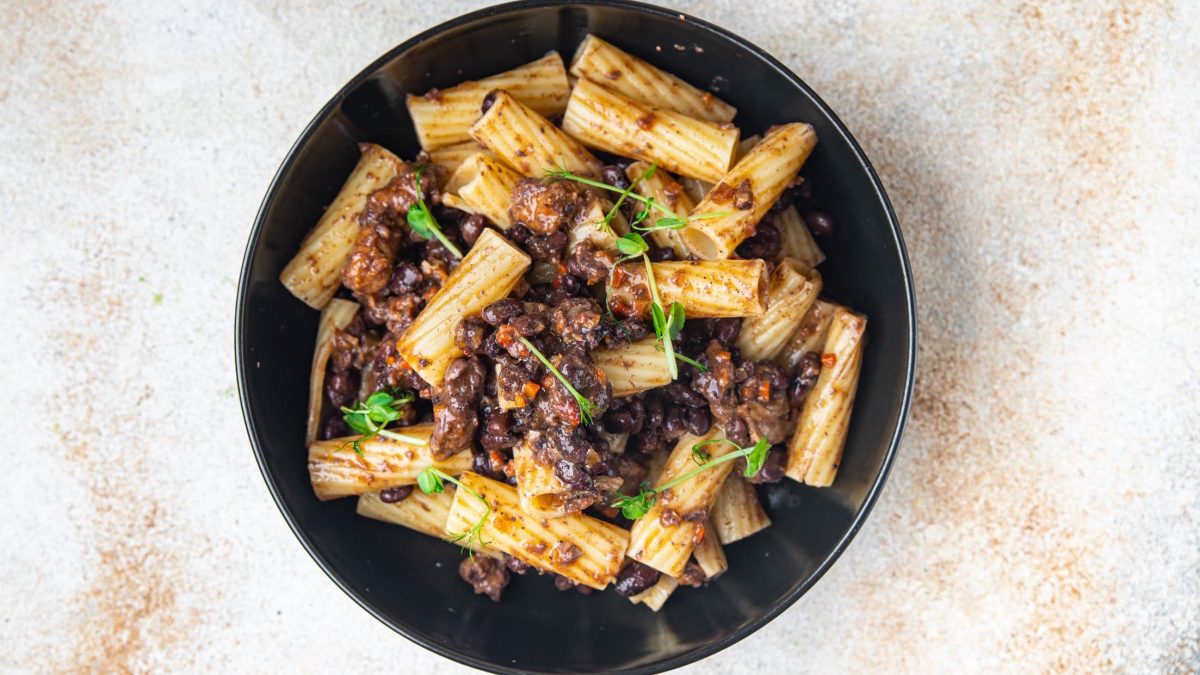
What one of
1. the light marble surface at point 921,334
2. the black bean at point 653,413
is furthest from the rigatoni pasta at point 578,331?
the light marble surface at point 921,334

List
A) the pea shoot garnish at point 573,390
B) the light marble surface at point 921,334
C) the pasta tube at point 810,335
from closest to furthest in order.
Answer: the pea shoot garnish at point 573,390 < the pasta tube at point 810,335 < the light marble surface at point 921,334

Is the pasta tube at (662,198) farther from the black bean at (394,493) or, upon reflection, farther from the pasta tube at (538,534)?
the black bean at (394,493)

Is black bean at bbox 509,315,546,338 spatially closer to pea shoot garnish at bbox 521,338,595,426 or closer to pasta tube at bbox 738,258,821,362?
pea shoot garnish at bbox 521,338,595,426

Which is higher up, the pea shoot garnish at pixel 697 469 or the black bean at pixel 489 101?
the black bean at pixel 489 101

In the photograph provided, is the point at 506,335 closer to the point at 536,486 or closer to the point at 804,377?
the point at 536,486

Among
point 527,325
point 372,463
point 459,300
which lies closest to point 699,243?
point 527,325

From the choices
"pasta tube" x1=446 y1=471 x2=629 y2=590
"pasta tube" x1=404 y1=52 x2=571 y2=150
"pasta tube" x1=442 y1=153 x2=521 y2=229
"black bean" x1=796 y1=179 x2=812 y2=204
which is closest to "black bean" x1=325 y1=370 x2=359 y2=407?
"pasta tube" x1=446 y1=471 x2=629 y2=590

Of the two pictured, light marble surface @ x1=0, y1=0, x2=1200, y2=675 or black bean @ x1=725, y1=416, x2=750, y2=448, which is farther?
light marble surface @ x1=0, y1=0, x2=1200, y2=675
